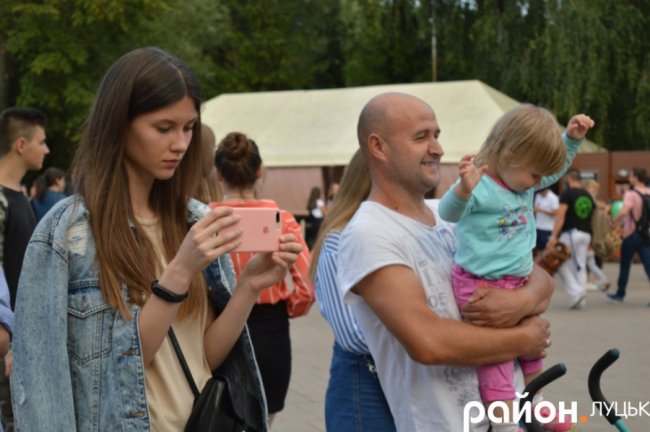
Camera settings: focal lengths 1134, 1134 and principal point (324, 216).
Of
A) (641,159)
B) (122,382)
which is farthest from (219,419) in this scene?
(641,159)

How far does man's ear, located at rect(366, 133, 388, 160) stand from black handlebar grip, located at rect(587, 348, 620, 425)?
862mm

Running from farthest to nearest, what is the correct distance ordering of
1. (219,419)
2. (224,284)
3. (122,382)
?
(224,284)
(219,419)
(122,382)

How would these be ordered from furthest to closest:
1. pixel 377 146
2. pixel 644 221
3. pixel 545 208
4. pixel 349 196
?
pixel 545 208 → pixel 644 221 → pixel 349 196 → pixel 377 146

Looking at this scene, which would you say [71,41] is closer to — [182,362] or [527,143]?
[527,143]

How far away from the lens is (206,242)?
2.75m

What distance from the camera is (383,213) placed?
327 cm

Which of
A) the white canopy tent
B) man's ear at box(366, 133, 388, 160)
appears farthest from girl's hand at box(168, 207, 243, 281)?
the white canopy tent

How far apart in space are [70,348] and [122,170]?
0.50 meters

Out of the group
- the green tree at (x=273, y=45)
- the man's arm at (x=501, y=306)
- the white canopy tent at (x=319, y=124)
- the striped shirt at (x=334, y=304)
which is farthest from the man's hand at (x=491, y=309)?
the green tree at (x=273, y=45)

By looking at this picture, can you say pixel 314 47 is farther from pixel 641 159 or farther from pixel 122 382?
pixel 122 382

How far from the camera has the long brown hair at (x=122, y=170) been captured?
289cm

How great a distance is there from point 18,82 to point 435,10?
54.3 ft

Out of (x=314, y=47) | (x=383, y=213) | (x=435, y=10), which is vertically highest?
(x=383, y=213)

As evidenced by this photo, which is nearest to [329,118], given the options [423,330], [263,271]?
[263,271]
